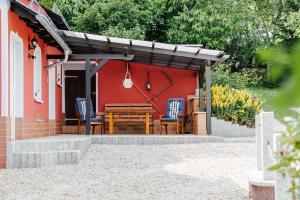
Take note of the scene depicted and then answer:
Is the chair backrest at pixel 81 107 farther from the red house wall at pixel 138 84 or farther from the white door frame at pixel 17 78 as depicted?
the white door frame at pixel 17 78

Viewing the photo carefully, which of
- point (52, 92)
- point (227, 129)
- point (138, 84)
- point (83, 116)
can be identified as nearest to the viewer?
point (52, 92)

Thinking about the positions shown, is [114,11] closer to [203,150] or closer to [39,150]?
[203,150]

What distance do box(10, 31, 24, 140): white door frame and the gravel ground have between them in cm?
151

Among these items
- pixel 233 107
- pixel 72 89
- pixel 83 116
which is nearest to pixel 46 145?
pixel 83 116

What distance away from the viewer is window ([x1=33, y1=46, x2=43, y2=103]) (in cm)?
1092

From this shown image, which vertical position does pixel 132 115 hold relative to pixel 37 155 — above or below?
above

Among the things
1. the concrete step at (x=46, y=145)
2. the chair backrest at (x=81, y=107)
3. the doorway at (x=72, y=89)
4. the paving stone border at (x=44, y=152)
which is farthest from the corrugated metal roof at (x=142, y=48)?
the concrete step at (x=46, y=145)

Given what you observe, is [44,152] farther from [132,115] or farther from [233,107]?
[233,107]

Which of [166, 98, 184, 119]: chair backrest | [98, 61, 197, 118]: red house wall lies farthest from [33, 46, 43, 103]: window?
[166, 98, 184, 119]: chair backrest

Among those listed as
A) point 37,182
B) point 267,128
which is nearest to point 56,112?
point 37,182

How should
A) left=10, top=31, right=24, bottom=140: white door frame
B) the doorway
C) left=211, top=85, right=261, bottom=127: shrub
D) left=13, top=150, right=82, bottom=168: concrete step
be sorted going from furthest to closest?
the doorway → left=211, top=85, right=261, bottom=127: shrub → left=10, top=31, right=24, bottom=140: white door frame → left=13, top=150, right=82, bottom=168: concrete step

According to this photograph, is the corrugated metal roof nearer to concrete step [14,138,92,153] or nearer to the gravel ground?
the gravel ground

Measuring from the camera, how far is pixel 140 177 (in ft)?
22.6

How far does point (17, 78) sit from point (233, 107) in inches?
283
